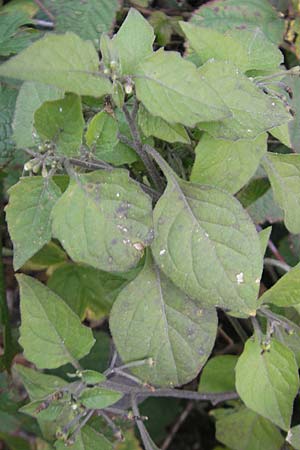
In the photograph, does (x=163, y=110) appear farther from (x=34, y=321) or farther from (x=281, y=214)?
(x=281, y=214)

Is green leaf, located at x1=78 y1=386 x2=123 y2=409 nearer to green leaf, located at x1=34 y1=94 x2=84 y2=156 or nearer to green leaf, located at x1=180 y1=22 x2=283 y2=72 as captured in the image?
green leaf, located at x1=34 y1=94 x2=84 y2=156

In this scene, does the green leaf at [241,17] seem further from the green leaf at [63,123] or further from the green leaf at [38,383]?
the green leaf at [38,383]

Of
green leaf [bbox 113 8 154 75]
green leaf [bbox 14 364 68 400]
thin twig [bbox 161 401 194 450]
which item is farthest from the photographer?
thin twig [bbox 161 401 194 450]

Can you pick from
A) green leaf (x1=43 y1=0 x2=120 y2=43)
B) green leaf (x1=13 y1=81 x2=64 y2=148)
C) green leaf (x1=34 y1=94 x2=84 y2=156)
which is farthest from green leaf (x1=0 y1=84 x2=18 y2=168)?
green leaf (x1=34 y1=94 x2=84 y2=156)

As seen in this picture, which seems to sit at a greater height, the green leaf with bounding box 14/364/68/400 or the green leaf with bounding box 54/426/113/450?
the green leaf with bounding box 14/364/68/400

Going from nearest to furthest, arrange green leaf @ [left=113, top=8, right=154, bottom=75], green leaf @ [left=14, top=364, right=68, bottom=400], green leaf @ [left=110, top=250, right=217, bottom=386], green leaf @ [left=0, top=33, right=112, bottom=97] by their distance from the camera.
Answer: green leaf @ [left=0, top=33, right=112, bottom=97]
green leaf @ [left=113, top=8, right=154, bottom=75]
green leaf @ [left=110, top=250, right=217, bottom=386]
green leaf @ [left=14, top=364, right=68, bottom=400]

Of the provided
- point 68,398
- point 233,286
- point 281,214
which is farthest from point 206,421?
point 233,286

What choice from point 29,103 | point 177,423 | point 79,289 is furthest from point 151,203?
point 177,423
